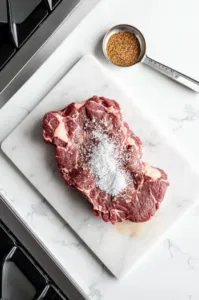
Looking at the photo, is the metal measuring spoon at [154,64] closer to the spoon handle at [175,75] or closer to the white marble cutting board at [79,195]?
the spoon handle at [175,75]

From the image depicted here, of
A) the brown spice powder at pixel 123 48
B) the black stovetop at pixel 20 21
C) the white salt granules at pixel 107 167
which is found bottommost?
the white salt granules at pixel 107 167

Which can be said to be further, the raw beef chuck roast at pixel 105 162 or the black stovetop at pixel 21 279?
the raw beef chuck roast at pixel 105 162

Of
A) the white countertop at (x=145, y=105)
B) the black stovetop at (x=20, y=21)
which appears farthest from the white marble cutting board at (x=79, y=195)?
the black stovetop at (x=20, y=21)

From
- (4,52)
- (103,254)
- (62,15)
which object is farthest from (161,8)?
(103,254)

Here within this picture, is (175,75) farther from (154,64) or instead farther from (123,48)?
(123,48)

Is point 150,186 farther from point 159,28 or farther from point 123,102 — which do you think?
point 159,28

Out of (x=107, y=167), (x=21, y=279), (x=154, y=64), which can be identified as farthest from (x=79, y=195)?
(x=154, y=64)

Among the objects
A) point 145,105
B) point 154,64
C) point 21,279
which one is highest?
point 154,64
